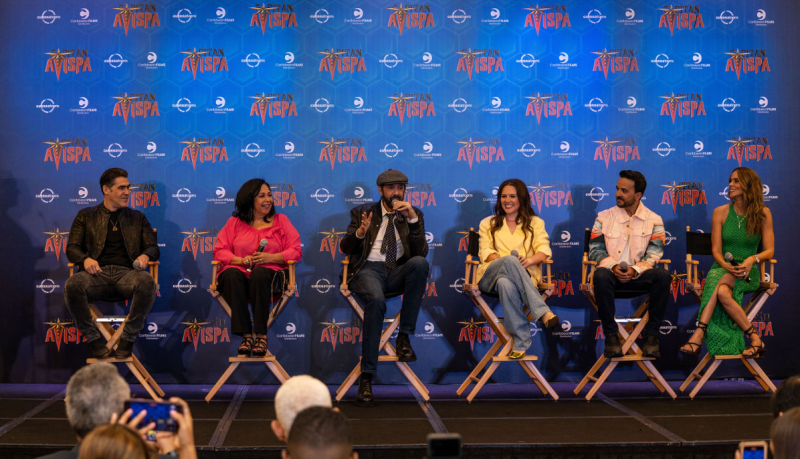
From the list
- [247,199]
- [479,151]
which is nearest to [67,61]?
[247,199]

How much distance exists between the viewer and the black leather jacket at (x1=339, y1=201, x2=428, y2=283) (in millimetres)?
4043

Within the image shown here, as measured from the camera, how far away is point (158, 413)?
154cm

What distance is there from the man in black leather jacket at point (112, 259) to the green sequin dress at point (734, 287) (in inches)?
140

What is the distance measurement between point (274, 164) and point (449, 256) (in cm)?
147

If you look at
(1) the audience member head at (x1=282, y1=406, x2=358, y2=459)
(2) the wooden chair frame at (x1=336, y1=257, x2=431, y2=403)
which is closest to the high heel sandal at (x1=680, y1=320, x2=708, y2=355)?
(2) the wooden chair frame at (x1=336, y1=257, x2=431, y2=403)

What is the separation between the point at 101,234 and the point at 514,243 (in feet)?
8.86

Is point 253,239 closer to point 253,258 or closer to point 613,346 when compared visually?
point 253,258

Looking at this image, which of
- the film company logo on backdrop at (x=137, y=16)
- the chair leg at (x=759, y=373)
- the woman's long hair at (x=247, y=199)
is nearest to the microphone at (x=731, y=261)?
the chair leg at (x=759, y=373)

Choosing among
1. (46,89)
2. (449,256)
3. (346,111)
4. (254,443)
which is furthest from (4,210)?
(449,256)

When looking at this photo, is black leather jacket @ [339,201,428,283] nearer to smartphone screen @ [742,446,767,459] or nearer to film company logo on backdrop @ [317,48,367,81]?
film company logo on backdrop @ [317,48,367,81]

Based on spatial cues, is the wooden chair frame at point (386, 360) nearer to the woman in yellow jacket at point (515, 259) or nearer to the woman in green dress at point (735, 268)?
Result: the woman in yellow jacket at point (515, 259)

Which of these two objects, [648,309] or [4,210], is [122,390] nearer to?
[648,309]

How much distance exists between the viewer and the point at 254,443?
9.70ft

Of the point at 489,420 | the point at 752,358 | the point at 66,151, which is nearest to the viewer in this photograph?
the point at 489,420
